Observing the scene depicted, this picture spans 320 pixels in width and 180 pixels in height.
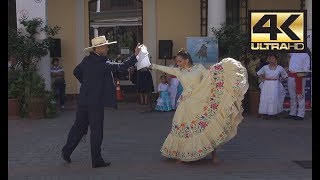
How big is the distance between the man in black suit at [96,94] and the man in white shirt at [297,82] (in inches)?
254

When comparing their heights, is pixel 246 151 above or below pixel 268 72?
below

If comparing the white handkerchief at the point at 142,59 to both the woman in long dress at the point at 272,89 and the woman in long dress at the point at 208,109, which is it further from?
the woman in long dress at the point at 272,89

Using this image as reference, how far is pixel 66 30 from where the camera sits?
18.5 meters

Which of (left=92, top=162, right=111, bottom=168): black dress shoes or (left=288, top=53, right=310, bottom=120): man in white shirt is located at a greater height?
(left=288, top=53, right=310, bottom=120): man in white shirt

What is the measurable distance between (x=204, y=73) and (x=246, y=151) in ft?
6.23

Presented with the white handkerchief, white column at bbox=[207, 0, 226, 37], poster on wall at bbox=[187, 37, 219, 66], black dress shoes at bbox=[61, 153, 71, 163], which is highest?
white column at bbox=[207, 0, 226, 37]

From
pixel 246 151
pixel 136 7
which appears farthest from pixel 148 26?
pixel 246 151

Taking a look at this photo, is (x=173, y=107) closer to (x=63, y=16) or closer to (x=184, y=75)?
(x=63, y=16)

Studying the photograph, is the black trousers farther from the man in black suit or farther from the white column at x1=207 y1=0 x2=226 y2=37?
the white column at x1=207 y1=0 x2=226 y2=37

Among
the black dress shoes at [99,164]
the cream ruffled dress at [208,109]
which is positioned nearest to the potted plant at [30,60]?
the black dress shoes at [99,164]

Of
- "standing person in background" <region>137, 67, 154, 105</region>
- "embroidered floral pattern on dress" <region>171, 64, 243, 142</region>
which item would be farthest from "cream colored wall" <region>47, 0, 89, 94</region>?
"embroidered floral pattern on dress" <region>171, 64, 243, 142</region>

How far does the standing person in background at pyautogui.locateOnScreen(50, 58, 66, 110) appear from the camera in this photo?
1609cm

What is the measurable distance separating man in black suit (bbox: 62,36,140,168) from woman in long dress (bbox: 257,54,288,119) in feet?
20.2
